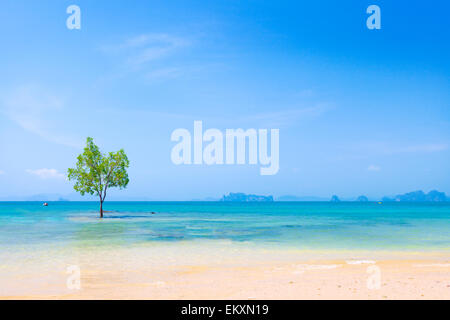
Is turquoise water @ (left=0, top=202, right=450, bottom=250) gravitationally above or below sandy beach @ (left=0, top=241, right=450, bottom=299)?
below

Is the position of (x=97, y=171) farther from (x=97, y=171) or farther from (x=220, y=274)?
(x=220, y=274)

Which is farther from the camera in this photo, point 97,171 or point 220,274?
point 97,171

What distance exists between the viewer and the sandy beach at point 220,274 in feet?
36.3

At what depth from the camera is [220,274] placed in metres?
14.7

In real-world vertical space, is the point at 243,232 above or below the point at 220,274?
below

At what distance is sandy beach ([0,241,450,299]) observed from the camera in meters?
11.1

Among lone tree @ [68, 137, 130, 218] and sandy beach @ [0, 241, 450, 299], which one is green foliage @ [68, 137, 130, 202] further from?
sandy beach @ [0, 241, 450, 299]

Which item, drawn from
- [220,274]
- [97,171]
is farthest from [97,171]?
[220,274]

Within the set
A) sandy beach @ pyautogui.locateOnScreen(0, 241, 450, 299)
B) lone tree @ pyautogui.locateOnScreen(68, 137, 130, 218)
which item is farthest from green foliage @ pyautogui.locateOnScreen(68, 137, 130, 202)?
sandy beach @ pyautogui.locateOnScreen(0, 241, 450, 299)

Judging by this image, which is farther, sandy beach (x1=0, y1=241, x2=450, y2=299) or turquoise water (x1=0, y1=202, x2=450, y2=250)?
turquoise water (x1=0, y1=202, x2=450, y2=250)

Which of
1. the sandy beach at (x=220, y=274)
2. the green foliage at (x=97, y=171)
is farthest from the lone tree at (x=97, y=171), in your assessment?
the sandy beach at (x=220, y=274)

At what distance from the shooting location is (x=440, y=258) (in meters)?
19.5

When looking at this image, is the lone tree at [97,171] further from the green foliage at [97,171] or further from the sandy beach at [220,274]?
the sandy beach at [220,274]
